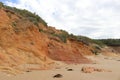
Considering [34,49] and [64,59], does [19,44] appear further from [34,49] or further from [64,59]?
[64,59]

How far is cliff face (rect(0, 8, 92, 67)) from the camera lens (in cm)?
1898

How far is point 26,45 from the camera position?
21375 millimetres

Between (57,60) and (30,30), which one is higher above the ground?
(30,30)

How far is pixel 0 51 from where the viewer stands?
1808 cm

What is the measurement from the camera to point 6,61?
17.5 meters

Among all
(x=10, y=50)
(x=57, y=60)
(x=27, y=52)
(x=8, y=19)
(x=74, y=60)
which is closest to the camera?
(x=10, y=50)

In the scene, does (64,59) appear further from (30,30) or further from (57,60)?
(30,30)

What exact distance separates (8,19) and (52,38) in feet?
20.9

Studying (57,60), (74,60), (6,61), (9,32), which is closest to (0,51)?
(6,61)

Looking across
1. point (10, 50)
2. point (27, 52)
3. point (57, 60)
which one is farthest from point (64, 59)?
point (10, 50)

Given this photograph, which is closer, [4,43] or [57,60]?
[4,43]

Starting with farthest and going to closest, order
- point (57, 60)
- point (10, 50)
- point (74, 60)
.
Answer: point (74, 60), point (57, 60), point (10, 50)

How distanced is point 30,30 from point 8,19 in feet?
6.20

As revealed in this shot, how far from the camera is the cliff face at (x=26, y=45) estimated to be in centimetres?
1898
